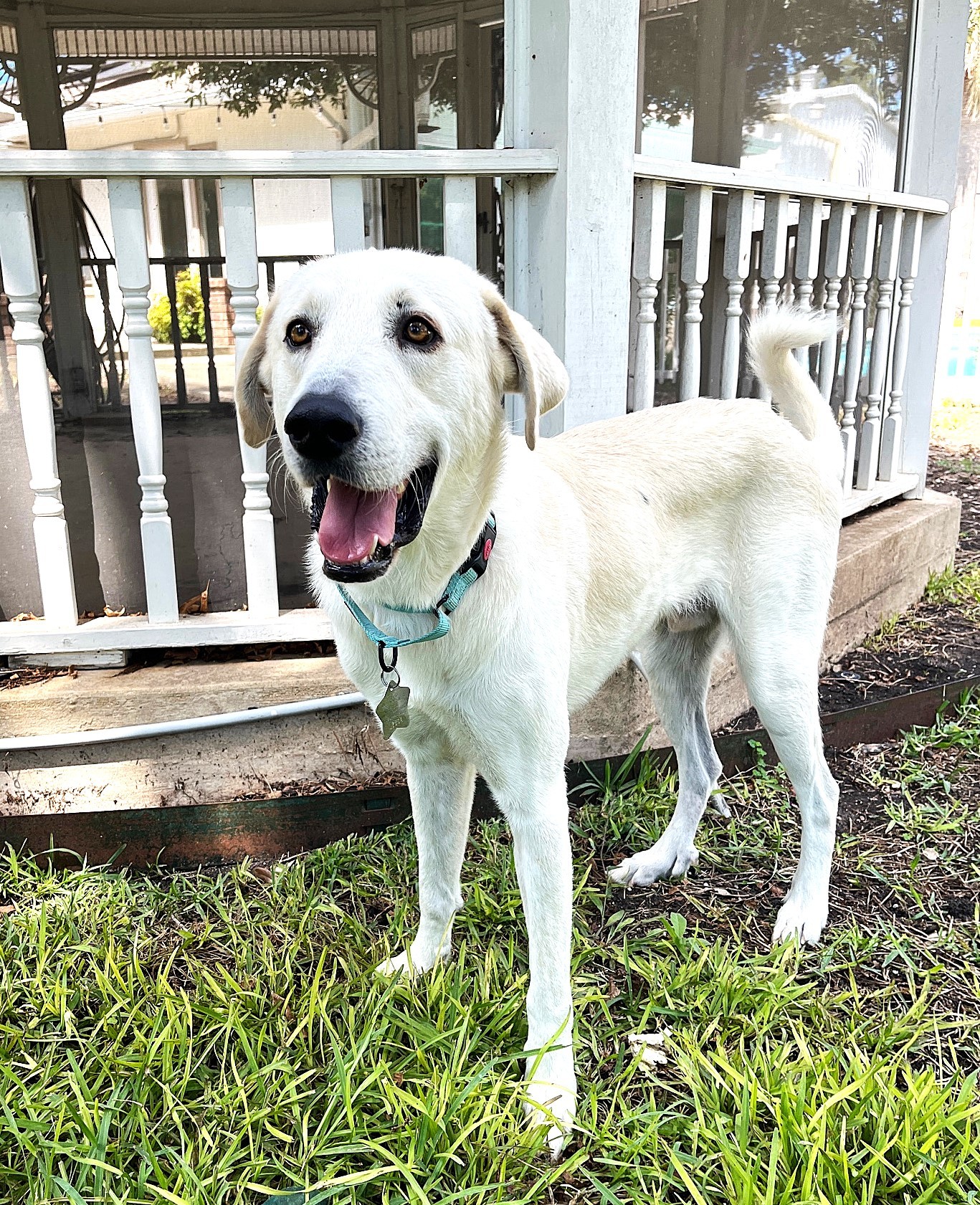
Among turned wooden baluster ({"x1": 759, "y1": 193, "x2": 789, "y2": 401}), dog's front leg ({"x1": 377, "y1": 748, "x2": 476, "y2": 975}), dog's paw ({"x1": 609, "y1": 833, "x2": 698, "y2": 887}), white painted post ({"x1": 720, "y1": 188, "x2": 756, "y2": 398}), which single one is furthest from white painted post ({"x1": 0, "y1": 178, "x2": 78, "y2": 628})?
turned wooden baluster ({"x1": 759, "y1": 193, "x2": 789, "y2": 401})

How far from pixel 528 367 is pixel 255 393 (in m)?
Result: 0.67

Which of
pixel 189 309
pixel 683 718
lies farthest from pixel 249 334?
pixel 189 309

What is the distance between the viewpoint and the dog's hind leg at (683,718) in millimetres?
2979

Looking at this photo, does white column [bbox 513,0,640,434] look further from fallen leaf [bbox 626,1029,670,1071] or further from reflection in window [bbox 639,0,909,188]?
reflection in window [bbox 639,0,909,188]

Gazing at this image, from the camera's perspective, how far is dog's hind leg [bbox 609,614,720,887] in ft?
9.77

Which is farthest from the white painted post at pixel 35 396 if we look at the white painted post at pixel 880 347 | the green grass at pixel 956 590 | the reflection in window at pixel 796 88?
the green grass at pixel 956 590

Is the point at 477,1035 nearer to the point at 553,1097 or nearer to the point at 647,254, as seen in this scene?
the point at 553,1097

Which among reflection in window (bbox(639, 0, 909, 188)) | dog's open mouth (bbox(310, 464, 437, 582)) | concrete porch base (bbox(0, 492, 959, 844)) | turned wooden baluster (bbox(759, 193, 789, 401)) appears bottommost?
concrete porch base (bbox(0, 492, 959, 844))

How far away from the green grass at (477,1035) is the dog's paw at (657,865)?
0.20 ft

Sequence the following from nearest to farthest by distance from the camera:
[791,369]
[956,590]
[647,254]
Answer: [791,369] → [647,254] → [956,590]

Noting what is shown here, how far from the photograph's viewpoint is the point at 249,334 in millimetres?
3033

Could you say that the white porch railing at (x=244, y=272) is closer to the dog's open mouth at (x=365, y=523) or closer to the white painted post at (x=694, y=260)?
the white painted post at (x=694, y=260)

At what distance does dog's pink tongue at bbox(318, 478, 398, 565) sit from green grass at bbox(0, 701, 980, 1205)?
3.59ft

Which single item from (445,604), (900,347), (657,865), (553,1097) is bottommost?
(657,865)
